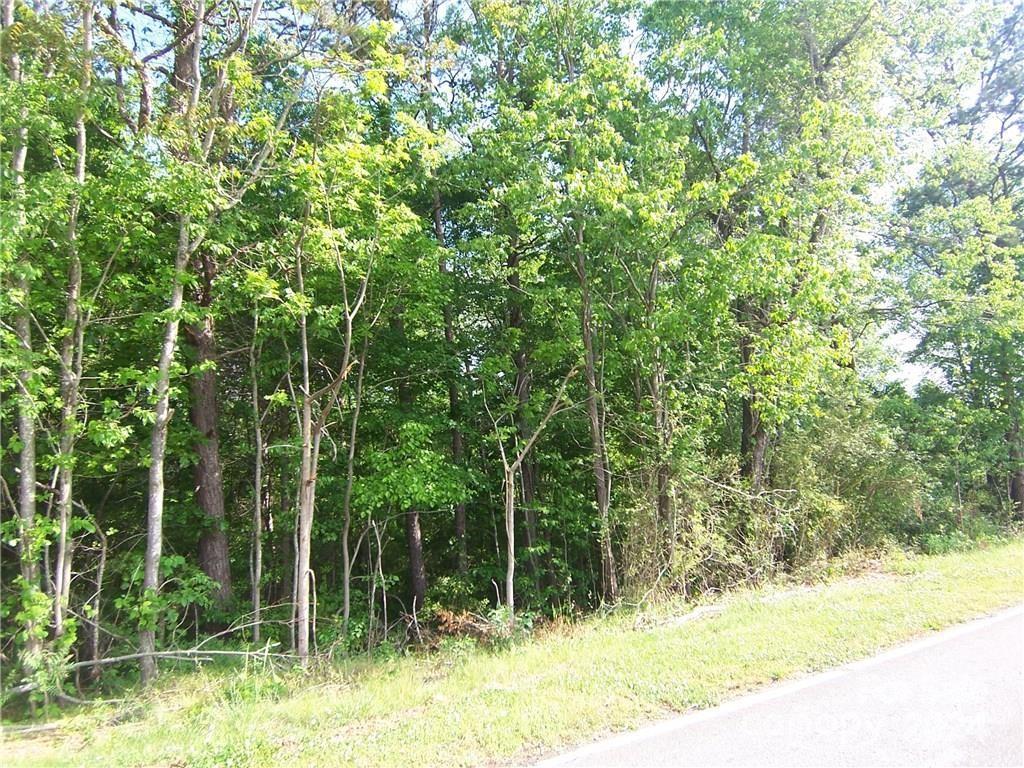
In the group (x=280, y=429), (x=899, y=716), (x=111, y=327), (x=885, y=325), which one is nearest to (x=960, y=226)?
(x=885, y=325)

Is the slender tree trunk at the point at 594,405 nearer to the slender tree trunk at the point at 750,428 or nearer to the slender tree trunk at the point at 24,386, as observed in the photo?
the slender tree trunk at the point at 750,428

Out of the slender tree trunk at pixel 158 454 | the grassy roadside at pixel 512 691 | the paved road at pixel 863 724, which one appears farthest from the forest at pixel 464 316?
the paved road at pixel 863 724

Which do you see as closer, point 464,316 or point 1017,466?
point 464,316

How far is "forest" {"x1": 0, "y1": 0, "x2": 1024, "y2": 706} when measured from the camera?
736cm

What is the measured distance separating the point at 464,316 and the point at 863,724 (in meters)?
10.2

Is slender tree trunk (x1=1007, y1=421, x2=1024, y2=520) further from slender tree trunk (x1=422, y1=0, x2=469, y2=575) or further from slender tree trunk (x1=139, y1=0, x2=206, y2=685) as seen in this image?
slender tree trunk (x1=139, y1=0, x2=206, y2=685)

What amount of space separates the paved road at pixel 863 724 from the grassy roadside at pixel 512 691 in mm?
286

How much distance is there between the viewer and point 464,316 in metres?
12.7

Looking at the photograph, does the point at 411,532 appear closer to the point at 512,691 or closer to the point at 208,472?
the point at 208,472

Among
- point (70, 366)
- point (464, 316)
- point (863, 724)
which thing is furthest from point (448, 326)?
point (863, 724)

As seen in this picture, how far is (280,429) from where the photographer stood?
11.7 meters

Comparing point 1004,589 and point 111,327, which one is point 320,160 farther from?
point 1004,589

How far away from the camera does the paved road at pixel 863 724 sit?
345 centimetres

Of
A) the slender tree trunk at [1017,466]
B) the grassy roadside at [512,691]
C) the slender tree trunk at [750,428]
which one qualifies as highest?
the slender tree trunk at [750,428]
